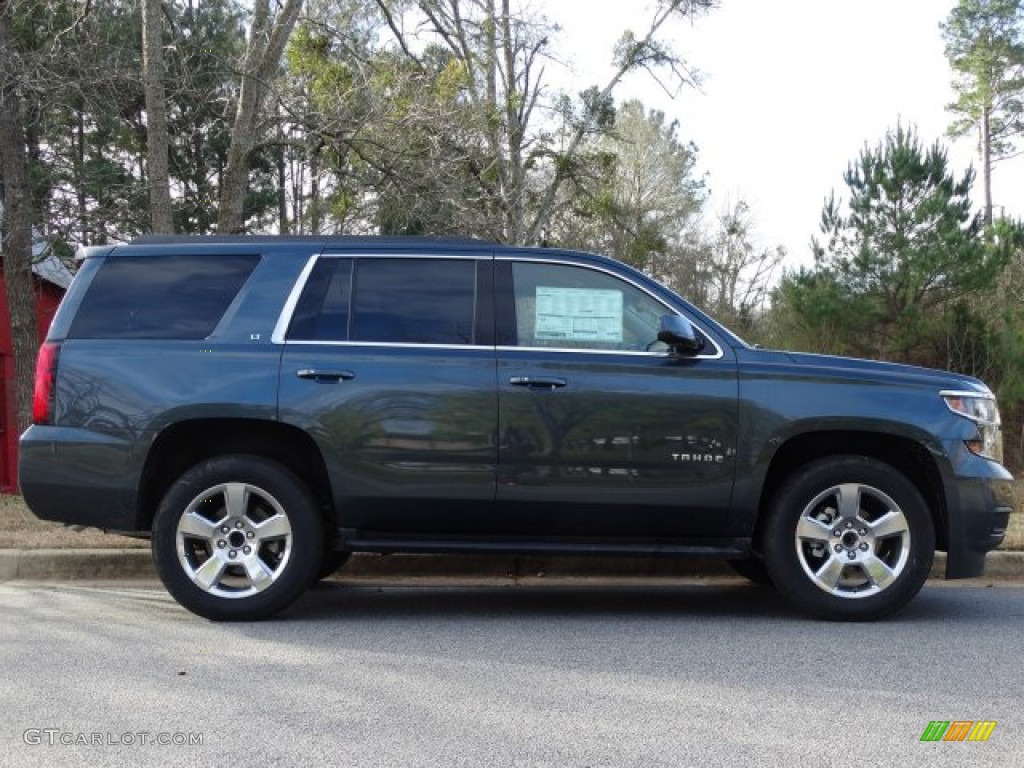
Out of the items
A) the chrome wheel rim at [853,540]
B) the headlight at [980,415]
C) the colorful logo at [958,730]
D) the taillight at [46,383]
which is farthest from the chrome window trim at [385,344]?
the colorful logo at [958,730]

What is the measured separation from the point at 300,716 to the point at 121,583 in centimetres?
341

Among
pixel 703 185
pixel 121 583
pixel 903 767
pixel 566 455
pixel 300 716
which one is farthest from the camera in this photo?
pixel 703 185

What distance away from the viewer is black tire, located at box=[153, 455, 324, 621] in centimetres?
587

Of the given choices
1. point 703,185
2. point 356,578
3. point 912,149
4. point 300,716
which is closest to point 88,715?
point 300,716

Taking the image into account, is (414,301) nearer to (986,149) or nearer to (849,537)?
(849,537)

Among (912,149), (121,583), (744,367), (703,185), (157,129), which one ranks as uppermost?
(703,185)

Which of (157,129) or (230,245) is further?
(157,129)

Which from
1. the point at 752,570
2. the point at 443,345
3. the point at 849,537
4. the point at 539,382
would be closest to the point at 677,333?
the point at 539,382

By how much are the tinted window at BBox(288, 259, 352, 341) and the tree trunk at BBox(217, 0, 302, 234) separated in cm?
605

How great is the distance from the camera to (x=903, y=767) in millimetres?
3693

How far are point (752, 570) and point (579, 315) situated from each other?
84.8 inches

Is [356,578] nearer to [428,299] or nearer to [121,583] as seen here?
[121,583]

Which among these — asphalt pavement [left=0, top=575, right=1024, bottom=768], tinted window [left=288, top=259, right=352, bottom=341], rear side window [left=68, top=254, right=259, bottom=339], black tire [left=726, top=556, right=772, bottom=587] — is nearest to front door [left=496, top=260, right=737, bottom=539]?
asphalt pavement [left=0, top=575, right=1024, bottom=768]

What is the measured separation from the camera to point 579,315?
20.0 ft
